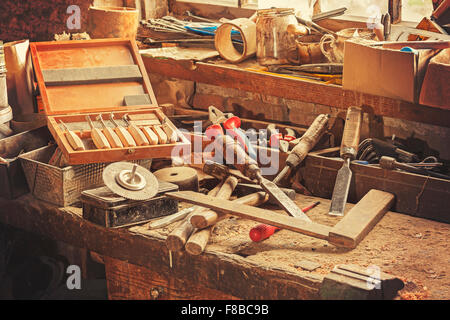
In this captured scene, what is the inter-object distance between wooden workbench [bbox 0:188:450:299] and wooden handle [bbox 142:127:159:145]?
0.44m

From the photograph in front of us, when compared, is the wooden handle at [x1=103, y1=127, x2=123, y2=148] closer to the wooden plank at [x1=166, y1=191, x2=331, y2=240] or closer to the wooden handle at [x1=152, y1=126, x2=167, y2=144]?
the wooden handle at [x1=152, y1=126, x2=167, y2=144]

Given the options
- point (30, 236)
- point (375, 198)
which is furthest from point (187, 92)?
point (375, 198)

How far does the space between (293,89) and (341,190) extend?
855 mm

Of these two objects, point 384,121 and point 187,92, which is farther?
point 187,92

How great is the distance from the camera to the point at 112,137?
2.62 metres

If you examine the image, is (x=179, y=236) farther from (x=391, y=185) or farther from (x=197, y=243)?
(x=391, y=185)

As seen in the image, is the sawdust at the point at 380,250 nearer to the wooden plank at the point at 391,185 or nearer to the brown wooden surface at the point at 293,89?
the wooden plank at the point at 391,185

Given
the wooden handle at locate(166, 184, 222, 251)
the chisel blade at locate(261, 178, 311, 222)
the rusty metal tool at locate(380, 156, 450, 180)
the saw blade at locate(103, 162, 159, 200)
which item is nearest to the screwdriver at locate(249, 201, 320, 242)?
the chisel blade at locate(261, 178, 311, 222)

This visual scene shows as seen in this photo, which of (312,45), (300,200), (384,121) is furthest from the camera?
(312,45)

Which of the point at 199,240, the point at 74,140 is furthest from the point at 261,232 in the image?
the point at 74,140

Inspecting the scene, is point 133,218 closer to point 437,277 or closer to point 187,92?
point 437,277

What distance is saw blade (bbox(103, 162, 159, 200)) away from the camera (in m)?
2.35
